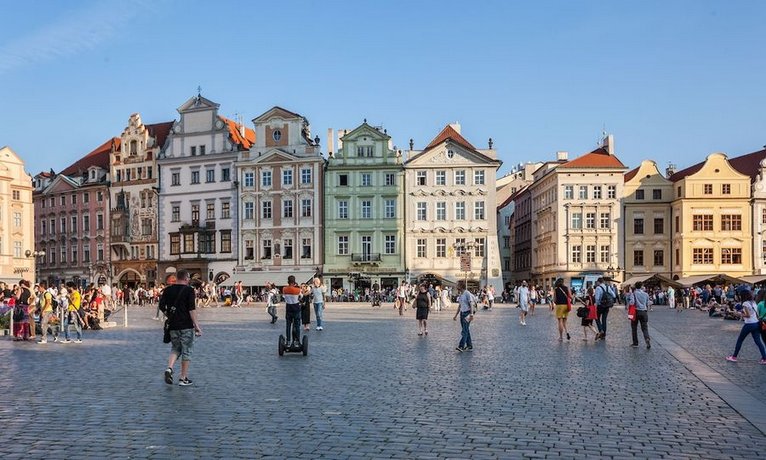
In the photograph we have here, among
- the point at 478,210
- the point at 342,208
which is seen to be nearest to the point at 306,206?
the point at 342,208

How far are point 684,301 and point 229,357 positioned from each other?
45.6 m

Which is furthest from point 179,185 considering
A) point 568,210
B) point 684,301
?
point 684,301

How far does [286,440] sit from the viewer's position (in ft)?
26.5

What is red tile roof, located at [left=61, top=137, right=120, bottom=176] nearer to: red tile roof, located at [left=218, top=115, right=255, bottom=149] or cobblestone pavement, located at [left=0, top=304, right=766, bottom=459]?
red tile roof, located at [left=218, top=115, right=255, bottom=149]

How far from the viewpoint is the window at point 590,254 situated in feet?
231

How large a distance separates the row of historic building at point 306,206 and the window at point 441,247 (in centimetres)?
9

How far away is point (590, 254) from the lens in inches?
2773

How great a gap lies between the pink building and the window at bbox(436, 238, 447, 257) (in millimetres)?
30471

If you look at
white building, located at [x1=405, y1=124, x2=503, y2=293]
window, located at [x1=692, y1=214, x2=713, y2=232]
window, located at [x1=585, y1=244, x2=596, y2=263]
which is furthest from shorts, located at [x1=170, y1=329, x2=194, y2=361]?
window, located at [x1=692, y1=214, x2=713, y2=232]

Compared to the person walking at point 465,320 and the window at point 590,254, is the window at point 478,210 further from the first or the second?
the person walking at point 465,320

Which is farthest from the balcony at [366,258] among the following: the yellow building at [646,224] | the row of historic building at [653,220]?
the yellow building at [646,224]

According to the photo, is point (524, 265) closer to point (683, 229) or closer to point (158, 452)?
point (683, 229)

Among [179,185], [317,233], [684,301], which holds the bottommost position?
[684,301]

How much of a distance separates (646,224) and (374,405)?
65.3 m
